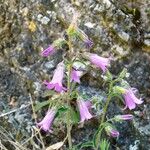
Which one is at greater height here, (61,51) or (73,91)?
(73,91)

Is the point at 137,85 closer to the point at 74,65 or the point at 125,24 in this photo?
the point at 125,24

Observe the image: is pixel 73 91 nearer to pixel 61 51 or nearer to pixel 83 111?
pixel 83 111

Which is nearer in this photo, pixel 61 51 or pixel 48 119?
pixel 48 119

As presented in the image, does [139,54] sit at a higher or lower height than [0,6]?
lower

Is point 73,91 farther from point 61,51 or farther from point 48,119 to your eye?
point 61,51

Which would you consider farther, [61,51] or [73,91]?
[61,51]

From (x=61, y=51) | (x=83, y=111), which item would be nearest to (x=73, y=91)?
(x=83, y=111)

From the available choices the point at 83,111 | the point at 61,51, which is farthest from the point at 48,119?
the point at 61,51

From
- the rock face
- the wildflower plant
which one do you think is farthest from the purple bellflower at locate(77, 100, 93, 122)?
the rock face

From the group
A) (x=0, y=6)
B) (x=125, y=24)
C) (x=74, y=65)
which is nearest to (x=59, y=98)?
(x=74, y=65)
